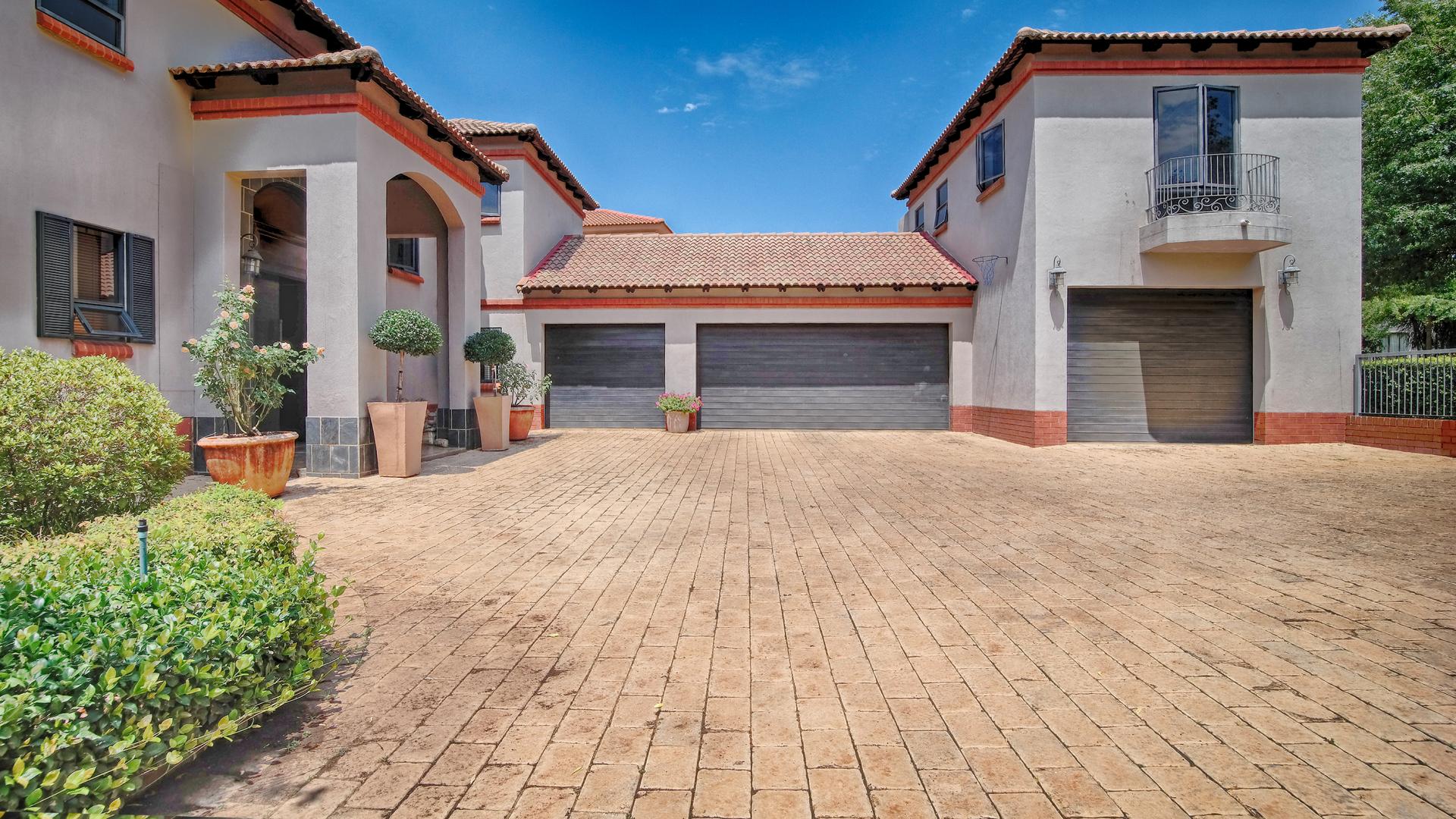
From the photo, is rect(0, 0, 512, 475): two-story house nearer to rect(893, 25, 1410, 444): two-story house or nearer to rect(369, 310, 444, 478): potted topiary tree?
rect(369, 310, 444, 478): potted topiary tree

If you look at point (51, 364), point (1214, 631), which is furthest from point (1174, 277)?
point (51, 364)

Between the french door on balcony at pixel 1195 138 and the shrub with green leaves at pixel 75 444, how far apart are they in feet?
49.6

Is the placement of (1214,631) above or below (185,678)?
below

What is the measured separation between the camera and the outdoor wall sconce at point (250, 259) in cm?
977

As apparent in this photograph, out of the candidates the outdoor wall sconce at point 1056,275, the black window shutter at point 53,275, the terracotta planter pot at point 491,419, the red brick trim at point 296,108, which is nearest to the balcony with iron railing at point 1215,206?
the outdoor wall sconce at point 1056,275

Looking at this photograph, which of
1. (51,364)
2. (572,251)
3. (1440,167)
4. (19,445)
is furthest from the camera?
A: (572,251)

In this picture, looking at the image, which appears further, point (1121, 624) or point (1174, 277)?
point (1174, 277)

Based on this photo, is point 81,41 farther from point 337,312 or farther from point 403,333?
point 403,333

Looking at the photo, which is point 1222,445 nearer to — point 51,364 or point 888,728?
point 888,728

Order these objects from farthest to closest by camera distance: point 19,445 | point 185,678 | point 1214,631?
point 19,445, point 1214,631, point 185,678

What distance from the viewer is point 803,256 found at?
58.8 feet

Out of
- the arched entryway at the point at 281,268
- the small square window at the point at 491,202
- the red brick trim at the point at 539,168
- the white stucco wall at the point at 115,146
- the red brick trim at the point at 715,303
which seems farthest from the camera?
the small square window at the point at 491,202

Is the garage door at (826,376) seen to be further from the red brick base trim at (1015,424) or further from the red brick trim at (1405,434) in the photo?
the red brick trim at (1405,434)

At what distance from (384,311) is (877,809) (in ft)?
30.3
